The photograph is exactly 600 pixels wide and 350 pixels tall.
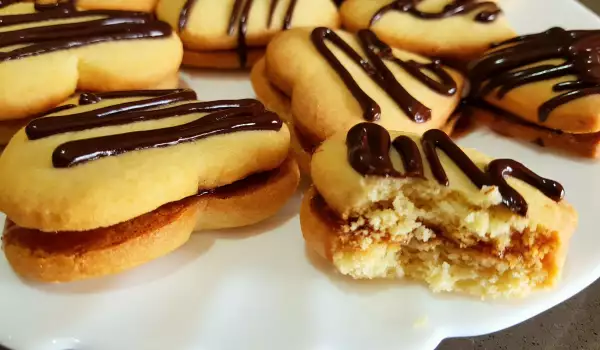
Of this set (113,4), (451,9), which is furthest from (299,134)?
(113,4)

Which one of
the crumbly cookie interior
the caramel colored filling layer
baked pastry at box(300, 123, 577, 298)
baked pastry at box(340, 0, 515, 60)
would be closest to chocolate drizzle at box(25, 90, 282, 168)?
the caramel colored filling layer

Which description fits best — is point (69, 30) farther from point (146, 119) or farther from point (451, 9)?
point (451, 9)

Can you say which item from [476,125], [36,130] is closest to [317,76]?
[476,125]

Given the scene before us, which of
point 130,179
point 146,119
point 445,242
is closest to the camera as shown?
point 130,179

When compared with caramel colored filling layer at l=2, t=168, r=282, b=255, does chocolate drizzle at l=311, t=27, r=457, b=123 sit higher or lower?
lower

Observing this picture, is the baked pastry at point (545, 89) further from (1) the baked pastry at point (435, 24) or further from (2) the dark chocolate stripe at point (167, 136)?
(2) the dark chocolate stripe at point (167, 136)

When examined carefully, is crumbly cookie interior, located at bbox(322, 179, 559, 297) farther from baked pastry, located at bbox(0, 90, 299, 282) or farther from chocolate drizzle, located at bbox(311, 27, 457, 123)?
chocolate drizzle, located at bbox(311, 27, 457, 123)
